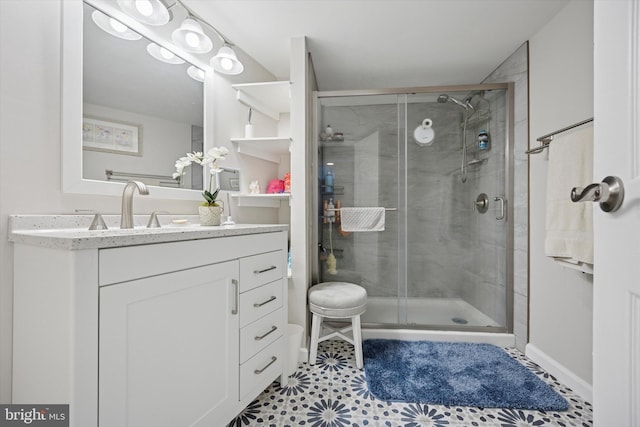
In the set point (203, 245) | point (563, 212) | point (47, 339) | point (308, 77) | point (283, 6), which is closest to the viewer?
point (47, 339)

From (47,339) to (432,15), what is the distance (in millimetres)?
2398

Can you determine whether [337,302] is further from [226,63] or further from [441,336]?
[226,63]

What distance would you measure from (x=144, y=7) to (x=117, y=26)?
0.16m

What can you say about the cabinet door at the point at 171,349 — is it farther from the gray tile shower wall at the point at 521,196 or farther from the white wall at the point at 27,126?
the gray tile shower wall at the point at 521,196

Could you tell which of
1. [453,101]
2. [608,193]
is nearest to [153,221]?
[608,193]

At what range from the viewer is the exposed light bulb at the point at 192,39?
1506 millimetres

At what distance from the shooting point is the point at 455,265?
2.30 meters

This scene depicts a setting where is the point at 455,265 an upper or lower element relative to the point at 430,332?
upper

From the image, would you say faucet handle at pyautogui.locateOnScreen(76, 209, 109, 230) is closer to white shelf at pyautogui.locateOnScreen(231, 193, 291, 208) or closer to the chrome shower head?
white shelf at pyautogui.locateOnScreen(231, 193, 291, 208)

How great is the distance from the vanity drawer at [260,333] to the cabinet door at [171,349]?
0.05 meters

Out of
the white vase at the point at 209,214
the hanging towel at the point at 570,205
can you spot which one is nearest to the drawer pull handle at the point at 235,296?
the white vase at the point at 209,214

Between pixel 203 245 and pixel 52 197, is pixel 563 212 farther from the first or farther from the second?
pixel 52 197

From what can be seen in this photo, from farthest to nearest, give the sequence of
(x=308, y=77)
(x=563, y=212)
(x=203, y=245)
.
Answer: (x=308, y=77) < (x=563, y=212) < (x=203, y=245)

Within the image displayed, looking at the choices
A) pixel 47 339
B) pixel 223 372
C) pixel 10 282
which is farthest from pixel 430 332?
pixel 10 282
